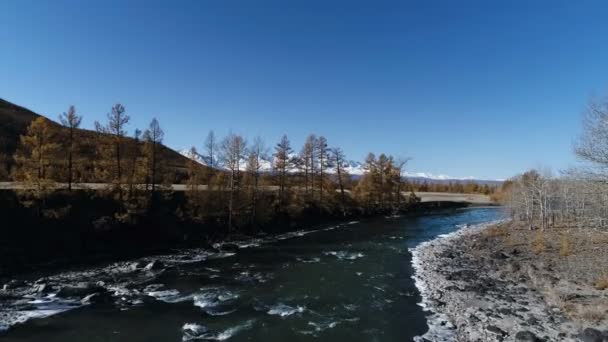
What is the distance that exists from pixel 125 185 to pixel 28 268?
10.3 m

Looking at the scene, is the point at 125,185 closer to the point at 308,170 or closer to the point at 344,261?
the point at 344,261

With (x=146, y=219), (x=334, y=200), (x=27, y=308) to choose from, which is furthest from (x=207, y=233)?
(x=334, y=200)

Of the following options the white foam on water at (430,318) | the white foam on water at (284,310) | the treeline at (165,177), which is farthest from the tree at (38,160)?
the white foam on water at (430,318)

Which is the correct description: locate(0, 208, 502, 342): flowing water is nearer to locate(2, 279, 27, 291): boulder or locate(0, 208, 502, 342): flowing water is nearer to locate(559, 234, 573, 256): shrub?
locate(2, 279, 27, 291): boulder

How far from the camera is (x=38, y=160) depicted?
27000 mm

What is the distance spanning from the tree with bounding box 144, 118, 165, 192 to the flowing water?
9524 millimetres

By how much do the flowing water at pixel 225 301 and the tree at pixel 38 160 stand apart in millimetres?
7977

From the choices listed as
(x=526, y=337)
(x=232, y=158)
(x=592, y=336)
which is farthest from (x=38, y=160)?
(x=592, y=336)

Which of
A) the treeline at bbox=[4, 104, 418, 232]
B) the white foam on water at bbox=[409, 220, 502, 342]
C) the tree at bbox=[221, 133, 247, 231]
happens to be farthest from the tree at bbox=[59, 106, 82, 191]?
the white foam on water at bbox=[409, 220, 502, 342]

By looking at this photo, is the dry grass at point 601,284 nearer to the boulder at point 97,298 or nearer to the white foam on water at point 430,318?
the white foam on water at point 430,318

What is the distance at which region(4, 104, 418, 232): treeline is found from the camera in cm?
2764

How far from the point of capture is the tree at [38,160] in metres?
26.5

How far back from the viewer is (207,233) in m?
37.2

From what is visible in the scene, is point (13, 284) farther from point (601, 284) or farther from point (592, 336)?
point (601, 284)
